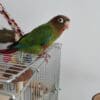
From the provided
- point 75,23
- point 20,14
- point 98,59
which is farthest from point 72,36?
point 20,14

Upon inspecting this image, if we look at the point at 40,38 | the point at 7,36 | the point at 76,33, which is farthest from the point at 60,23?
the point at 76,33

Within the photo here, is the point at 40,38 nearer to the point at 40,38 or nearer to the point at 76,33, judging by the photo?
the point at 40,38

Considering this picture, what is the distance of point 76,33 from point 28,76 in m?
0.51

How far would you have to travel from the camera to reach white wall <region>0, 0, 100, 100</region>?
1.07m

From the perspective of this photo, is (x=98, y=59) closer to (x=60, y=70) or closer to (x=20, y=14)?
(x=60, y=70)

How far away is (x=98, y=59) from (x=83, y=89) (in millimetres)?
189

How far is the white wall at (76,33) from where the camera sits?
3.52 ft

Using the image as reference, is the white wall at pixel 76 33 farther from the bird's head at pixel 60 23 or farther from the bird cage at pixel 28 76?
the bird's head at pixel 60 23

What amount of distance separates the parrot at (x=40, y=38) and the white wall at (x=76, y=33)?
1.08 feet

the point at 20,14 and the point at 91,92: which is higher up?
the point at 20,14

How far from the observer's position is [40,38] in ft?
2.47

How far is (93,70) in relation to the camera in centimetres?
113

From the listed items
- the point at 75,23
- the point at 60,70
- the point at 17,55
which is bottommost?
the point at 60,70

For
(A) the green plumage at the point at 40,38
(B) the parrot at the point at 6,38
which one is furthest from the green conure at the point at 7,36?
(A) the green plumage at the point at 40,38
